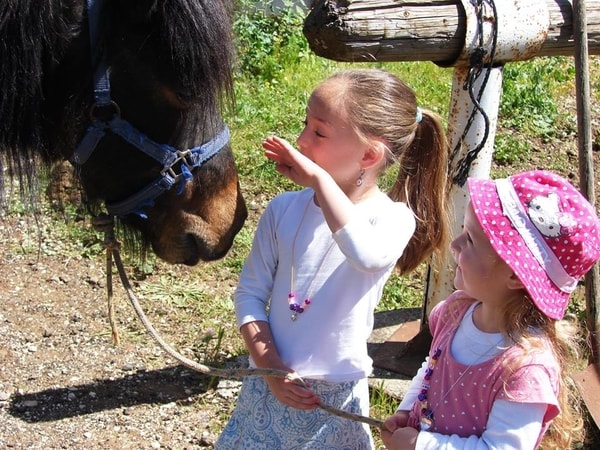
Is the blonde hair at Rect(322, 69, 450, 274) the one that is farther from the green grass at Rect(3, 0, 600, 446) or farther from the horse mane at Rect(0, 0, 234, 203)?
the green grass at Rect(3, 0, 600, 446)

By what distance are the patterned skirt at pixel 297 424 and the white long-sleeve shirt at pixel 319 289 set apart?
0.07m

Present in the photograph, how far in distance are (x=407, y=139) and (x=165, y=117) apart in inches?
28.2

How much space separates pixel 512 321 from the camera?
146 centimetres

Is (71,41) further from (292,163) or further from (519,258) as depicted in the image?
(519,258)

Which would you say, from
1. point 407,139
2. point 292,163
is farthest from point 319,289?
point 407,139

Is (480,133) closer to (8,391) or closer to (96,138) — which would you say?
(96,138)

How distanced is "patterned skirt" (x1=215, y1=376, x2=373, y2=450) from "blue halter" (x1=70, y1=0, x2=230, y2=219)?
2.12 feet

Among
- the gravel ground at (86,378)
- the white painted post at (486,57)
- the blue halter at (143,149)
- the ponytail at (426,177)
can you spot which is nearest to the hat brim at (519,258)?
the ponytail at (426,177)

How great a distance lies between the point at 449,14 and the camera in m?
2.45

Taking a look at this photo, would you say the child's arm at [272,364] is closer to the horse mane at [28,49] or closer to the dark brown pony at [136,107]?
the dark brown pony at [136,107]

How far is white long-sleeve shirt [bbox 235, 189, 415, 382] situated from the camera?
1.74 metres

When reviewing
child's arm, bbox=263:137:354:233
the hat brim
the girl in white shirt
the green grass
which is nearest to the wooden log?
the green grass

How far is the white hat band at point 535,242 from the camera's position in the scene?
1.38 metres

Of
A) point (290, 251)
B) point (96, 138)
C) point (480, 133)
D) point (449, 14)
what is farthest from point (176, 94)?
point (480, 133)
